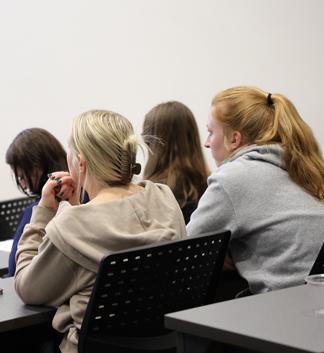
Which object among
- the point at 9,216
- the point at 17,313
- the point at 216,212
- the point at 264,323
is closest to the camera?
the point at 264,323

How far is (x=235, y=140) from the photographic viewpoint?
2.85m

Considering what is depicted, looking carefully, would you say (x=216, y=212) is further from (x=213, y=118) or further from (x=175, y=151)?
(x=175, y=151)

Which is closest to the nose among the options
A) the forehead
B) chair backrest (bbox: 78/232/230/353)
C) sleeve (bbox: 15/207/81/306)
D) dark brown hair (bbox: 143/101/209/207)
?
dark brown hair (bbox: 143/101/209/207)

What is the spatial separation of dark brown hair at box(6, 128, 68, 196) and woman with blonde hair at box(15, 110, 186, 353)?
86 centimetres

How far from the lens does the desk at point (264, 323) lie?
64.2 inches

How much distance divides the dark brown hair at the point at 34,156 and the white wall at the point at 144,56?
2.22m

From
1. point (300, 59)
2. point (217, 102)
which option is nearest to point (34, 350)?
point (217, 102)

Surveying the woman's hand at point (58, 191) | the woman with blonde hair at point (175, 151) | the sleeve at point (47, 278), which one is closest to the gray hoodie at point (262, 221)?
the woman's hand at point (58, 191)

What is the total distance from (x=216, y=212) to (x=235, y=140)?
362mm

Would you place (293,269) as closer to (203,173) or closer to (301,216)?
(301,216)

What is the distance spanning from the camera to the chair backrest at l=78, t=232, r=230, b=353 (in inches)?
84.2

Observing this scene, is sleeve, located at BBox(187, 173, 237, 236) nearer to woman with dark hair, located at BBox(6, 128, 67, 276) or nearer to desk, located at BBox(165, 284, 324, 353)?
desk, located at BBox(165, 284, 324, 353)

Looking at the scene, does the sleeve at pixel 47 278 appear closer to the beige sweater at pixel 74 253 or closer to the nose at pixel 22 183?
the beige sweater at pixel 74 253

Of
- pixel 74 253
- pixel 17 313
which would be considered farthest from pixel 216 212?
pixel 17 313
